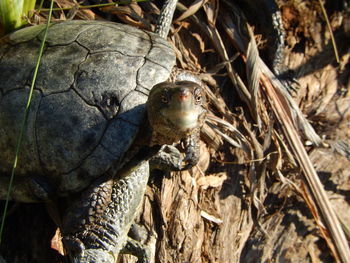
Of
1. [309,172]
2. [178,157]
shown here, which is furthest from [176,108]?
[309,172]

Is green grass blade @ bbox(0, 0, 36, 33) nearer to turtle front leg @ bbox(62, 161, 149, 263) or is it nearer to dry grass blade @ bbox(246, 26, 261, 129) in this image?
turtle front leg @ bbox(62, 161, 149, 263)

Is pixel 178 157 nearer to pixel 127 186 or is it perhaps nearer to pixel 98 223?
pixel 127 186

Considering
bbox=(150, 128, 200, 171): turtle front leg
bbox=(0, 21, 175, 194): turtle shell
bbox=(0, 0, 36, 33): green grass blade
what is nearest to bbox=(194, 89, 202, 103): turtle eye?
bbox=(0, 21, 175, 194): turtle shell

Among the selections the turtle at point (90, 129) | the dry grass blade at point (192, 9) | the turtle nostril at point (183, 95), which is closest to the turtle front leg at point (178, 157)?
the turtle at point (90, 129)

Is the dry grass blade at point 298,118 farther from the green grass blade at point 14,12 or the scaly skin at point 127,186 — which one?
the green grass blade at point 14,12

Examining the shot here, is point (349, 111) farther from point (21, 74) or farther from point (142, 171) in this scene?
point (21, 74)

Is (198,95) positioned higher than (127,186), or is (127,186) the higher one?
(198,95)
